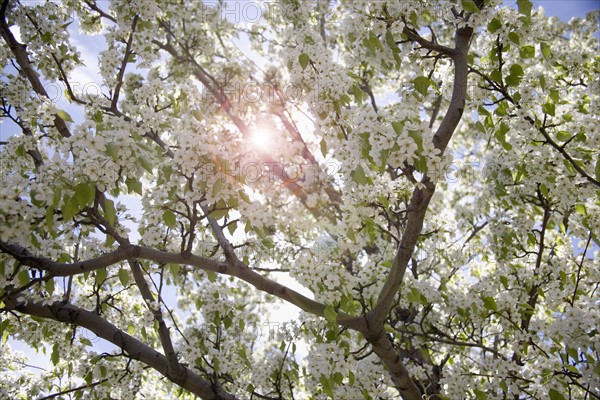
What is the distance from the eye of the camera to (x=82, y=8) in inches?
230

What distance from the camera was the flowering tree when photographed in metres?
3.02

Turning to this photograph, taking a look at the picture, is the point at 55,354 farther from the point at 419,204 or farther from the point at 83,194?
the point at 419,204

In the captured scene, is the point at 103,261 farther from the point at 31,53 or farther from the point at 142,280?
the point at 31,53

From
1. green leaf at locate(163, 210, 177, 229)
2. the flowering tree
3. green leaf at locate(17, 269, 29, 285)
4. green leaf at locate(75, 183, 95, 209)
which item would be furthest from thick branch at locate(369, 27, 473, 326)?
green leaf at locate(17, 269, 29, 285)

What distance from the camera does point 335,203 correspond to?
25.2ft

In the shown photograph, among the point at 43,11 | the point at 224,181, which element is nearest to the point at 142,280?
the point at 224,181

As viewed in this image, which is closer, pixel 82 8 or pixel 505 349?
pixel 82 8

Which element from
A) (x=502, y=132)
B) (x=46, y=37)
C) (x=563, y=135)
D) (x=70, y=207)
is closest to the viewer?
(x=70, y=207)

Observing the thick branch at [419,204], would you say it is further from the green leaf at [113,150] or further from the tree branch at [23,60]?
the tree branch at [23,60]

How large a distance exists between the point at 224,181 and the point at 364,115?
110 centimetres

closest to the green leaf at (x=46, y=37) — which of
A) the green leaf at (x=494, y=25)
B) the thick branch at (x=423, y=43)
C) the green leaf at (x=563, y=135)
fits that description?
the thick branch at (x=423, y=43)

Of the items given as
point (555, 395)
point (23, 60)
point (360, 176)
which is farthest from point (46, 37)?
point (555, 395)

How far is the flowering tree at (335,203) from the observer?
9.91 ft

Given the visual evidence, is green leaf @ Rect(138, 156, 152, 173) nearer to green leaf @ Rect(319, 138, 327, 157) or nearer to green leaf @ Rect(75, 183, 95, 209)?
green leaf @ Rect(75, 183, 95, 209)
